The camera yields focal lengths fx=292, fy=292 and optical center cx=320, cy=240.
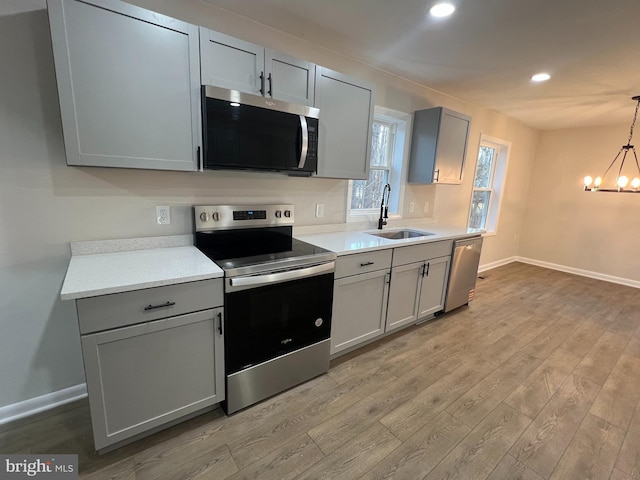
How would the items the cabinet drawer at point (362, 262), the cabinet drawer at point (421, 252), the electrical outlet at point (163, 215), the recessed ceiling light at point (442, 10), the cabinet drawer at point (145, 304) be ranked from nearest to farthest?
1. the cabinet drawer at point (145, 304)
2. the recessed ceiling light at point (442, 10)
3. the electrical outlet at point (163, 215)
4. the cabinet drawer at point (362, 262)
5. the cabinet drawer at point (421, 252)

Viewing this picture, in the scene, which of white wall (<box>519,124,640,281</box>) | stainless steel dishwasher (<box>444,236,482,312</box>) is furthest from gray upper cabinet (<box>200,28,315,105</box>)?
white wall (<box>519,124,640,281</box>)

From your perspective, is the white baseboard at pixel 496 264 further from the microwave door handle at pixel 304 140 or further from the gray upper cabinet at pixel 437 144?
the microwave door handle at pixel 304 140

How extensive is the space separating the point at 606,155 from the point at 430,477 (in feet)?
18.5

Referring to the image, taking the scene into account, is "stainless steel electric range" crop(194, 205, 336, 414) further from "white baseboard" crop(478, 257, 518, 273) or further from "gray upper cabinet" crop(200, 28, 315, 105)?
"white baseboard" crop(478, 257, 518, 273)

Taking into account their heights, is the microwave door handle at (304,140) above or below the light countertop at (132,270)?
above

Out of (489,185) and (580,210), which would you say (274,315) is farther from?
(580,210)

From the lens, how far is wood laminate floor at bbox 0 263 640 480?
4.81 ft

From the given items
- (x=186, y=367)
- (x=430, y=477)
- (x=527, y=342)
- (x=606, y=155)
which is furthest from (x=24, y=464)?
(x=606, y=155)

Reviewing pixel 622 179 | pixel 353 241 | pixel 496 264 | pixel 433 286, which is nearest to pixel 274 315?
pixel 353 241

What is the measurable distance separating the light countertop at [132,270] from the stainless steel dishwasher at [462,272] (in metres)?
2.47

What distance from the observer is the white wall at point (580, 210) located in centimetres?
452

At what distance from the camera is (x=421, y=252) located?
8.75ft

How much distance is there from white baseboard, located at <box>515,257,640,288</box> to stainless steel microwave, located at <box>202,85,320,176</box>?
542 cm

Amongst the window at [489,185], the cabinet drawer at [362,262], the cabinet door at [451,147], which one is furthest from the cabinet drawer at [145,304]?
the window at [489,185]
